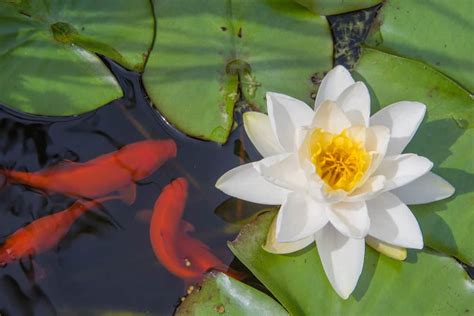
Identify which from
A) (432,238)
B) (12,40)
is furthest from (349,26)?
(12,40)

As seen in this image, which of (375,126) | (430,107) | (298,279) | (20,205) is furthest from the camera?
(20,205)

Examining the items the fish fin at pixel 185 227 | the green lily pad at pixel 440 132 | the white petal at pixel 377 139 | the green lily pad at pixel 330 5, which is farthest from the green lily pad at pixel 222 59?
the white petal at pixel 377 139

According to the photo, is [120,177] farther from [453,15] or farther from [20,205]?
[453,15]

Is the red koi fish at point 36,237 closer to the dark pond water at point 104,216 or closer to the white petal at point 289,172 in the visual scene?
the dark pond water at point 104,216

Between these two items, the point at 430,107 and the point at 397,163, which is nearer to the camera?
the point at 397,163

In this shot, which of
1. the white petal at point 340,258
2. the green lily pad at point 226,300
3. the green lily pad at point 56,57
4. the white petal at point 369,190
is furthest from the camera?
the green lily pad at point 56,57

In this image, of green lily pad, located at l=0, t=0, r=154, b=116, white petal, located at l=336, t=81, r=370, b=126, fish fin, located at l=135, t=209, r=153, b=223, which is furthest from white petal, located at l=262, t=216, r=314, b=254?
green lily pad, located at l=0, t=0, r=154, b=116

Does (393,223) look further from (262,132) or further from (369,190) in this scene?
(262,132)
